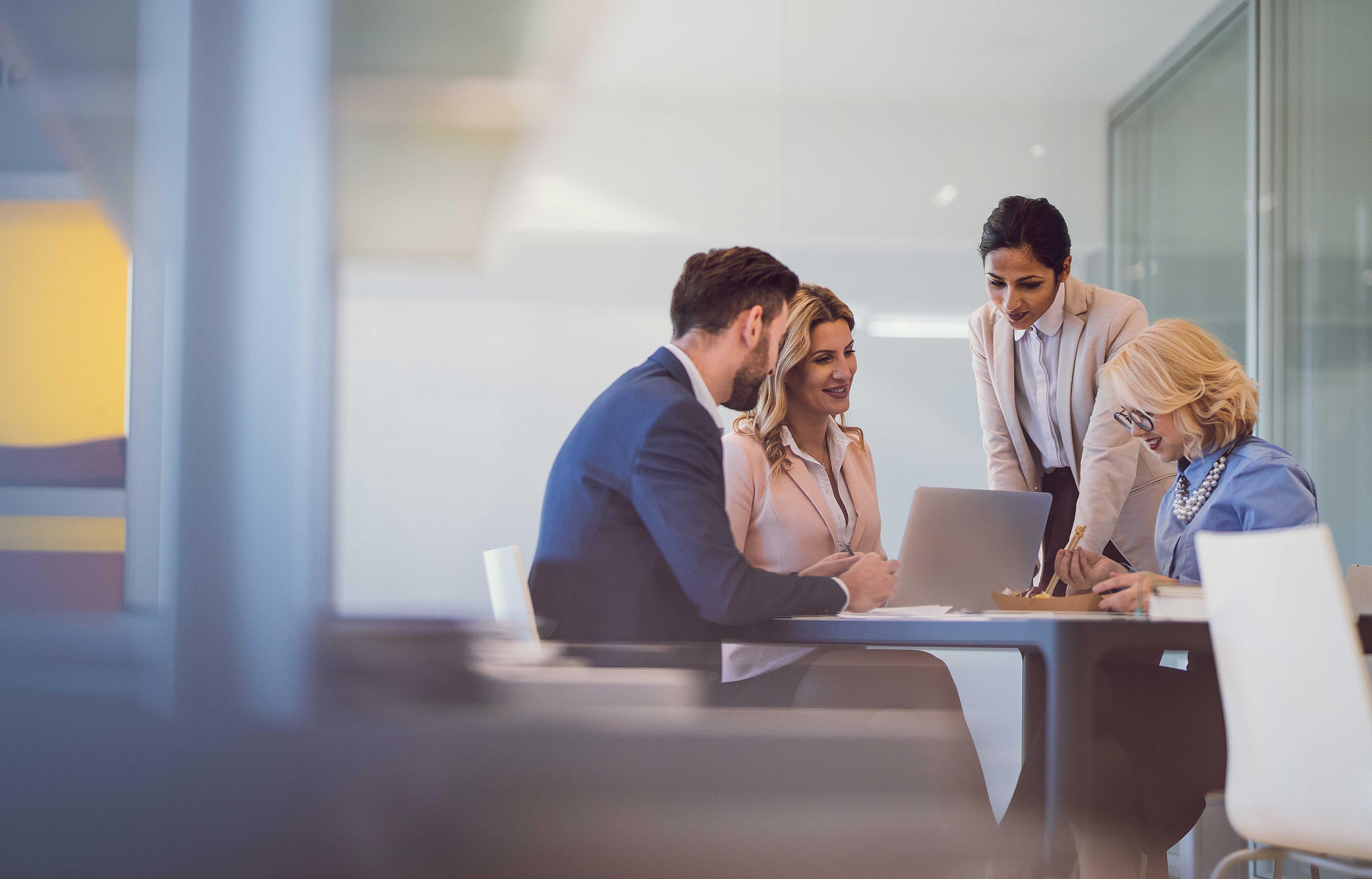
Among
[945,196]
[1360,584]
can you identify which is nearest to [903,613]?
[1360,584]

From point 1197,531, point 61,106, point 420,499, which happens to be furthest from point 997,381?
point 61,106

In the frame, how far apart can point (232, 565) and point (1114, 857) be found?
5.16ft

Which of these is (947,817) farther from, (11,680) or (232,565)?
(11,680)

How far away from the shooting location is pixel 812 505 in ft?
7.41

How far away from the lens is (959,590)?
2.04 m

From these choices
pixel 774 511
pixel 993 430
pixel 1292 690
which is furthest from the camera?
pixel 993 430

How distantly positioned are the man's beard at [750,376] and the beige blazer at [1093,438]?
915 millimetres

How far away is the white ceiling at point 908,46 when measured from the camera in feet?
10.7

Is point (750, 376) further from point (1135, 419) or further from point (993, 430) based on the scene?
point (993, 430)

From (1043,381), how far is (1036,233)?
1.21ft

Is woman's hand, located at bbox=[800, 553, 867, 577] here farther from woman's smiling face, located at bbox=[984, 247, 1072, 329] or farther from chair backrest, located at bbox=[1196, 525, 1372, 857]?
woman's smiling face, located at bbox=[984, 247, 1072, 329]

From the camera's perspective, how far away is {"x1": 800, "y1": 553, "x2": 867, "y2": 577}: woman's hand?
193 centimetres

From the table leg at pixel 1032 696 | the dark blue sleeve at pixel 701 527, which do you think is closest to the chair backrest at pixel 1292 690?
the table leg at pixel 1032 696

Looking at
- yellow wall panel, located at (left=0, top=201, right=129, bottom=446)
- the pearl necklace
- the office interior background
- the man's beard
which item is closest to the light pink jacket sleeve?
the office interior background
